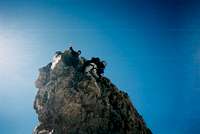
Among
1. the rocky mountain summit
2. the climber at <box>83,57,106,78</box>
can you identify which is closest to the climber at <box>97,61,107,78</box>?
the climber at <box>83,57,106,78</box>

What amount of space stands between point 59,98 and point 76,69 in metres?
5.18

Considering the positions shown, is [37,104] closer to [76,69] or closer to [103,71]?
[76,69]

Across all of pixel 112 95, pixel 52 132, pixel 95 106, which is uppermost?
pixel 112 95

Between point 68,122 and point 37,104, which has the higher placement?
point 37,104

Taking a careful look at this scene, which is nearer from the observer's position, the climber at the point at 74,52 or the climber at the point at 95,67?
the climber at the point at 95,67

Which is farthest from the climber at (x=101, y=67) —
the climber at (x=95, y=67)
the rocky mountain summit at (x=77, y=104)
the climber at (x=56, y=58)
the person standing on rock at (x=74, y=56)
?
the climber at (x=56, y=58)

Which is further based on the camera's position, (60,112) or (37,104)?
(37,104)

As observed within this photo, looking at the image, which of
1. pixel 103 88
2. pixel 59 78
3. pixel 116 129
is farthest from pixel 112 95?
pixel 59 78

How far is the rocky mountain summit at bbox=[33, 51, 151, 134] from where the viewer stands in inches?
1692

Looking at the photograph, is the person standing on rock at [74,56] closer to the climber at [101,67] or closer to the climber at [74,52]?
the climber at [74,52]

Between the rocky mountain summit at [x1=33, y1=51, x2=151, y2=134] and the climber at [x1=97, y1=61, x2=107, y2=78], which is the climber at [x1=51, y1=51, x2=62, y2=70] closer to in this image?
the rocky mountain summit at [x1=33, y1=51, x2=151, y2=134]

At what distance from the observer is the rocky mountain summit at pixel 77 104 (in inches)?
1692

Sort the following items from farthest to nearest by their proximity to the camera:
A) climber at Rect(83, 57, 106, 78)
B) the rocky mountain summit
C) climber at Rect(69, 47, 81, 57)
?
climber at Rect(69, 47, 81, 57) → climber at Rect(83, 57, 106, 78) → the rocky mountain summit

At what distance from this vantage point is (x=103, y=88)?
45750 mm
